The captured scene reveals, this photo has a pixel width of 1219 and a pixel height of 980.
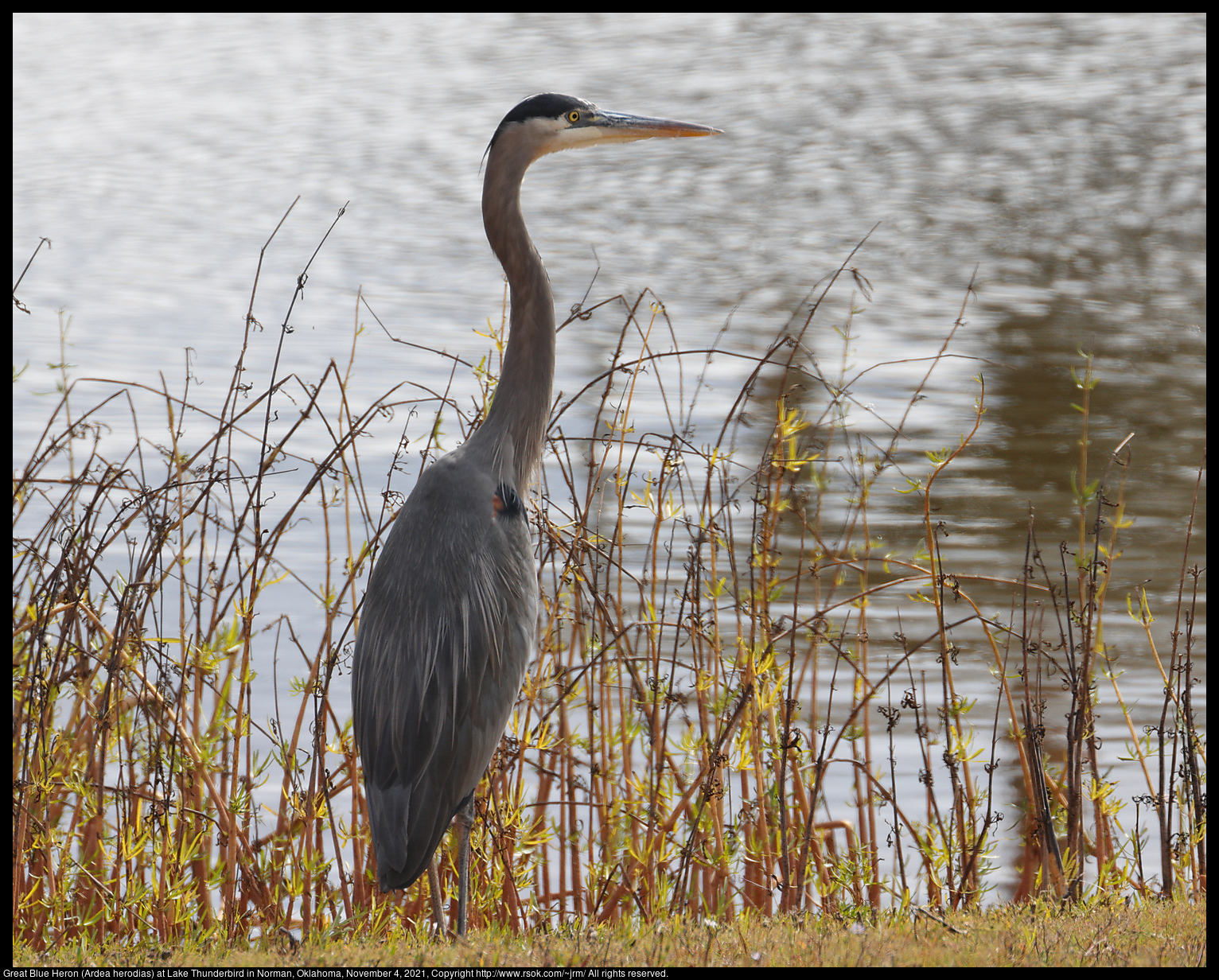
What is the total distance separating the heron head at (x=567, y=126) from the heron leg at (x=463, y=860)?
2.02 m

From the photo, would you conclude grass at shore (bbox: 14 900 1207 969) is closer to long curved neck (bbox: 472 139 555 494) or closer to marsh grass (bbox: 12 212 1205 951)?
marsh grass (bbox: 12 212 1205 951)

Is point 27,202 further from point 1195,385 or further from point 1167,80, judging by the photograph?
point 1167,80

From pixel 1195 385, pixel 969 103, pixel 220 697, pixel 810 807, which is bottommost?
pixel 810 807

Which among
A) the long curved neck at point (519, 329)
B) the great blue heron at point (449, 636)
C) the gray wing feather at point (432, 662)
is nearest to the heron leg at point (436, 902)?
the great blue heron at point (449, 636)

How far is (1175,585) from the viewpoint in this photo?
7.83m

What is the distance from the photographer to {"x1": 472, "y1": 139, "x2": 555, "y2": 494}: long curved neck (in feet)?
13.7

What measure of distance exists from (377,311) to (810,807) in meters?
10.2

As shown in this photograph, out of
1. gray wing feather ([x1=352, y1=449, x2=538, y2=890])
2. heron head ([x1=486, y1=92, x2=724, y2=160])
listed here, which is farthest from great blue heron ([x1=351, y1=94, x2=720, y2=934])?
heron head ([x1=486, y1=92, x2=724, y2=160])

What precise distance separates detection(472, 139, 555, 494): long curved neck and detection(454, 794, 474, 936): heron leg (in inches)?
39.3

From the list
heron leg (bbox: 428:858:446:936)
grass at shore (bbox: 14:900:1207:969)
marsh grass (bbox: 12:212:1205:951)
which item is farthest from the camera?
marsh grass (bbox: 12:212:1205:951)

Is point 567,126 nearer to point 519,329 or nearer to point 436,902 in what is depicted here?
point 519,329

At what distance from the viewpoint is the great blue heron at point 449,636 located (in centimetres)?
373

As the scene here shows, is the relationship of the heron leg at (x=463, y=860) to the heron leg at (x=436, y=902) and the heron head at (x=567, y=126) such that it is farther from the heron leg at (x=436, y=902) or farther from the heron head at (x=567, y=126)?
the heron head at (x=567, y=126)
